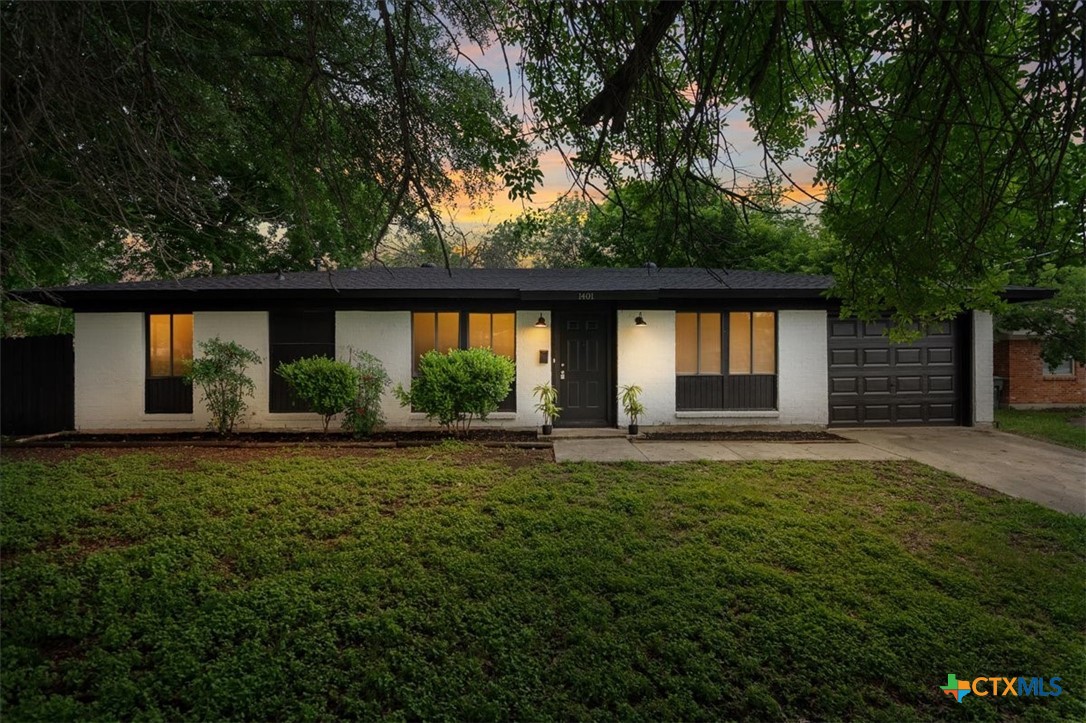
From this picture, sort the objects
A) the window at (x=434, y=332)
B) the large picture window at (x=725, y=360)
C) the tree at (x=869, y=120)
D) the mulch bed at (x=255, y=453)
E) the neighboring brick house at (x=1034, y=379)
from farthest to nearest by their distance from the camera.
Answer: the neighboring brick house at (x=1034, y=379), the large picture window at (x=725, y=360), the window at (x=434, y=332), the mulch bed at (x=255, y=453), the tree at (x=869, y=120)

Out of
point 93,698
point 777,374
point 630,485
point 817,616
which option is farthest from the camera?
point 777,374

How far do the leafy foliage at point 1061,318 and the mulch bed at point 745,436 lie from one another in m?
6.27

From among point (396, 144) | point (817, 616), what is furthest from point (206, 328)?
point (817, 616)

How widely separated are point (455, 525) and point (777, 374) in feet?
24.5

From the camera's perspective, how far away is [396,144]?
4.02 m

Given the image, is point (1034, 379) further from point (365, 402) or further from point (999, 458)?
point (365, 402)

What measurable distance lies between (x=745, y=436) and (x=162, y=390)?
10.8m

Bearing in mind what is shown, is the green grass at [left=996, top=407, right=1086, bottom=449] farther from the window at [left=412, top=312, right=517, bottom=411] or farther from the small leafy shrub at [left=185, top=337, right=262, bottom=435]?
the small leafy shrub at [left=185, top=337, right=262, bottom=435]

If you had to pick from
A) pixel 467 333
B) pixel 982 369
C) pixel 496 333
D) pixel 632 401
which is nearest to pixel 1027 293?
pixel 982 369

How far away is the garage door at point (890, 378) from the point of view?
31.9 feet

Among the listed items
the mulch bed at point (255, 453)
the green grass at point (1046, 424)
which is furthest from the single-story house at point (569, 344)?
the mulch bed at point (255, 453)

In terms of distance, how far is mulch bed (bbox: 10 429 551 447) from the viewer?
26.3 ft

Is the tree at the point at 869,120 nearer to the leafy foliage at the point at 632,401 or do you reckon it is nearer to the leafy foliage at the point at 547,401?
the leafy foliage at the point at 632,401

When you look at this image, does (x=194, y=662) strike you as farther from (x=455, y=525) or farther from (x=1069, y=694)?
(x=1069, y=694)
